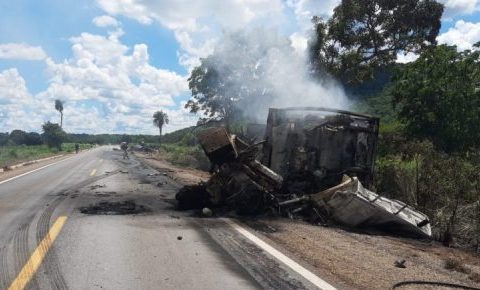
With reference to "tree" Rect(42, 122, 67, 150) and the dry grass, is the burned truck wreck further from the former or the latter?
"tree" Rect(42, 122, 67, 150)

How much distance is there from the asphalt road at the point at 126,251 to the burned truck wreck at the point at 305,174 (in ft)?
3.27

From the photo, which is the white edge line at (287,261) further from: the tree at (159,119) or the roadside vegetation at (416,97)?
the tree at (159,119)

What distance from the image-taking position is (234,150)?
992 cm

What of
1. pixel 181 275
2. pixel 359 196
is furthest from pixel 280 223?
pixel 181 275

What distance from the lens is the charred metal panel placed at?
10.8 m

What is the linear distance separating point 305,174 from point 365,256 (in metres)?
4.22

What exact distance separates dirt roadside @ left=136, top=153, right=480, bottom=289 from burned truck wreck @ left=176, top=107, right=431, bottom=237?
486mm

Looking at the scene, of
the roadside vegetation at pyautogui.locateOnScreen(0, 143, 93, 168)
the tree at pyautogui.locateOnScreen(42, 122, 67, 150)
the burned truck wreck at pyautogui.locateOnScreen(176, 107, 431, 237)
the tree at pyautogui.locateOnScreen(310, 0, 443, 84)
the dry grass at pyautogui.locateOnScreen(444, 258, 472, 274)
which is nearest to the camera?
the dry grass at pyautogui.locateOnScreen(444, 258, 472, 274)

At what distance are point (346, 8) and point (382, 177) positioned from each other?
14.7 metres

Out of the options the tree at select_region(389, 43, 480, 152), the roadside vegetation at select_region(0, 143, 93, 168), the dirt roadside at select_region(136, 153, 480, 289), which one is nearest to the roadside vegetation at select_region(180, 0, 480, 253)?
the tree at select_region(389, 43, 480, 152)

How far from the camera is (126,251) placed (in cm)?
643

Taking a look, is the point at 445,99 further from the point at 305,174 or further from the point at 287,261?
the point at 287,261

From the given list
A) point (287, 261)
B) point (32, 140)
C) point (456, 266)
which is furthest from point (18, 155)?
point (32, 140)

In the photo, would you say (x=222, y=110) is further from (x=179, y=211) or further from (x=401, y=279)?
(x=401, y=279)
